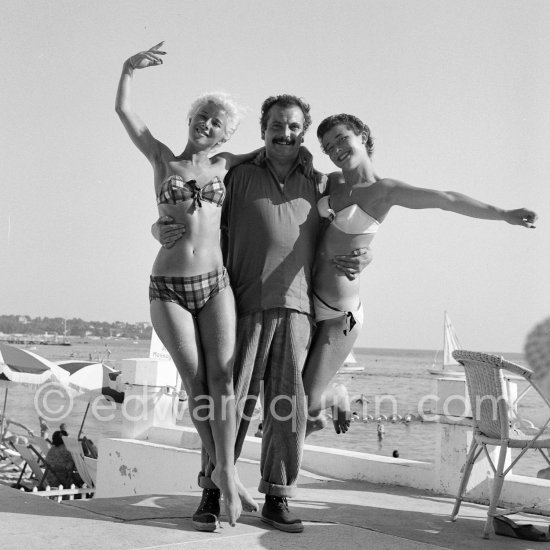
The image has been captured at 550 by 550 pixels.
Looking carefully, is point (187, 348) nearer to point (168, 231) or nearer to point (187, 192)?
point (168, 231)

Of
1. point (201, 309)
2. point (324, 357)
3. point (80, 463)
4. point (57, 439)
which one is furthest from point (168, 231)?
point (57, 439)

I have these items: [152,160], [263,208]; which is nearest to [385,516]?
[263,208]

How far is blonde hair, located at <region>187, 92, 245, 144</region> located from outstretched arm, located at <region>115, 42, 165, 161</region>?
250 mm

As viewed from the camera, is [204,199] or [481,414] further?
[481,414]

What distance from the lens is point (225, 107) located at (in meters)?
3.41

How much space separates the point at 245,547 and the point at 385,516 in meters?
1.39

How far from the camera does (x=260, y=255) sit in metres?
3.38

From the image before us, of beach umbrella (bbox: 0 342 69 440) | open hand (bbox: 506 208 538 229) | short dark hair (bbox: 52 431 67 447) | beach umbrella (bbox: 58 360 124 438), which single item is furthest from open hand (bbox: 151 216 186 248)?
beach umbrella (bbox: 0 342 69 440)

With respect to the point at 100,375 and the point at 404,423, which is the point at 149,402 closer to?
the point at 100,375

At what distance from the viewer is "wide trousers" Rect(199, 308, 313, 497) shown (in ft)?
10.8

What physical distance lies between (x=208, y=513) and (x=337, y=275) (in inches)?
51.9

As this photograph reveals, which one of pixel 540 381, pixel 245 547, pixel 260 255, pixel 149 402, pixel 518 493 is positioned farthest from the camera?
pixel 149 402

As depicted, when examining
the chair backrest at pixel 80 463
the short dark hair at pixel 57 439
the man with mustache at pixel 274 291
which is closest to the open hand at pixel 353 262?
the man with mustache at pixel 274 291

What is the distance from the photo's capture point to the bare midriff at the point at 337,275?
343cm
